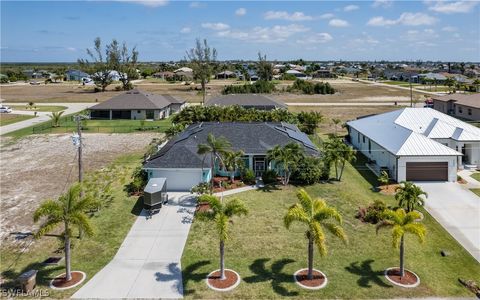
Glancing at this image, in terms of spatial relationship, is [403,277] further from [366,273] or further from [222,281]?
[222,281]

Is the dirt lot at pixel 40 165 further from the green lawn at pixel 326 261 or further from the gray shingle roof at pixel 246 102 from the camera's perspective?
the gray shingle roof at pixel 246 102

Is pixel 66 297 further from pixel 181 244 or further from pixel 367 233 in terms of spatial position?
pixel 367 233

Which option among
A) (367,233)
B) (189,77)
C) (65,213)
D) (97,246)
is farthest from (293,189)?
(189,77)

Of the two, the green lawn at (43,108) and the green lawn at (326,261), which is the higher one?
the green lawn at (43,108)

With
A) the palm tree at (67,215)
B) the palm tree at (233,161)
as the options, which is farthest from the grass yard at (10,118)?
the palm tree at (67,215)

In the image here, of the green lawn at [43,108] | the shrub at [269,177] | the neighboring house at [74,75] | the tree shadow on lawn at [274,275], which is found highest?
the neighboring house at [74,75]
